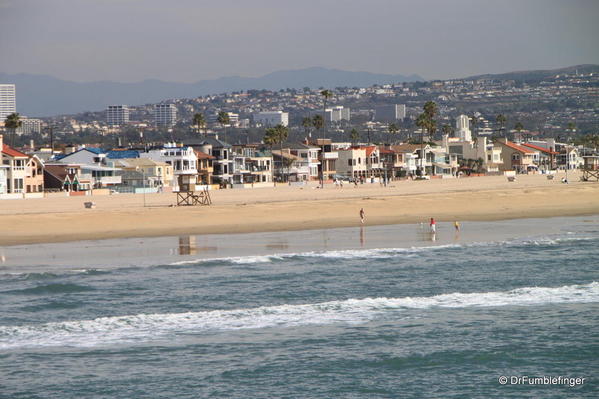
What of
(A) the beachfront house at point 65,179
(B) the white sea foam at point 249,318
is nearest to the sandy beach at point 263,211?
(A) the beachfront house at point 65,179

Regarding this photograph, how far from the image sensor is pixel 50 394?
14781 millimetres

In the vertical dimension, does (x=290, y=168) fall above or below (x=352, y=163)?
below

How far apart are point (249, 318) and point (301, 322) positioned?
133 centimetres

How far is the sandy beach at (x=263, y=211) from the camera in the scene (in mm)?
41125

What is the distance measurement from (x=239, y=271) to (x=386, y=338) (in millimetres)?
9611

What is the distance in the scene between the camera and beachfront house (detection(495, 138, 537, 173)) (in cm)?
11794

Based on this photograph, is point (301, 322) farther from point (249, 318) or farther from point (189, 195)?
point (189, 195)

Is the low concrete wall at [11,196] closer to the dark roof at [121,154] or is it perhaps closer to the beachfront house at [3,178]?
the beachfront house at [3,178]

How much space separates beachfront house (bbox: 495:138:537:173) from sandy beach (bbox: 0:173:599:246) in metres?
55.5

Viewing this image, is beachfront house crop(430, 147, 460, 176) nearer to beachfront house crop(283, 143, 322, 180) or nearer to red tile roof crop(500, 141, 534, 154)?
red tile roof crop(500, 141, 534, 154)

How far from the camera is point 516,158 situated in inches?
4656

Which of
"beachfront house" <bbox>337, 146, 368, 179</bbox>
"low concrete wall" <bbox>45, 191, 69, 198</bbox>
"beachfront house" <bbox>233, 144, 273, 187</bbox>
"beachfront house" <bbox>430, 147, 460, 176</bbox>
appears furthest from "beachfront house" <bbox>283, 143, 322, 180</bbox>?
"low concrete wall" <bbox>45, 191, 69, 198</bbox>

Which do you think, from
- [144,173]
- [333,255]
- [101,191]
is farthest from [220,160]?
[333,255]

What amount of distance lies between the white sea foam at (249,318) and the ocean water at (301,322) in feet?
0.16
